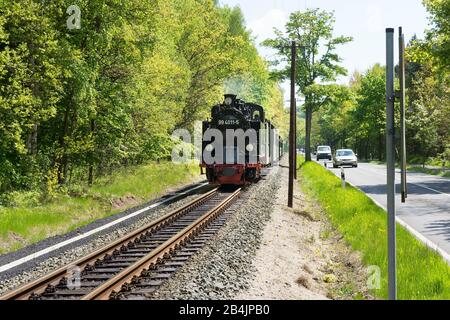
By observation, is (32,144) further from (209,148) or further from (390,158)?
(390,158)

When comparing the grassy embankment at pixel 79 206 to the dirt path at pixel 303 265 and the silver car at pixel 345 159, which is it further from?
the silver car at pixel 345 159

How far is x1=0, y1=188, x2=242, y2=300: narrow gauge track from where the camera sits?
28.0ft

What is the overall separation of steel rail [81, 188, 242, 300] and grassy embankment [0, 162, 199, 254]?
4.25 m

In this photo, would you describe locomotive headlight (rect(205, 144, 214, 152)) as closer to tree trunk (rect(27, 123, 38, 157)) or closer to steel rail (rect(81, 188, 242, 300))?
tree trunk (rect(27, 123, 38, 157))

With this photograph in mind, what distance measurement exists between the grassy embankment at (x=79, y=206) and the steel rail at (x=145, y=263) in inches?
167

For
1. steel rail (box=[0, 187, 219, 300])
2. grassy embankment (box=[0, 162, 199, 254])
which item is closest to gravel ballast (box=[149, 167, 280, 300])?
steel rail (box=[0, 187, 219, 300])

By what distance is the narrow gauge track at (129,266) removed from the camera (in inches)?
336

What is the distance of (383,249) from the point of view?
11.5 metres

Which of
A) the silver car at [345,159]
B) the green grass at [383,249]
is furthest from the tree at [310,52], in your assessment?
the green grass at [383,249]

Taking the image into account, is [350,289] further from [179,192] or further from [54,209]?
[179,192]

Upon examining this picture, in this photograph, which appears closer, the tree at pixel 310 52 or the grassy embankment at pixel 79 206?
the grassy embankment at pixel 79 206

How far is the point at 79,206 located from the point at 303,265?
981 cm

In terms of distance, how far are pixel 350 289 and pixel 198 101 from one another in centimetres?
3061
